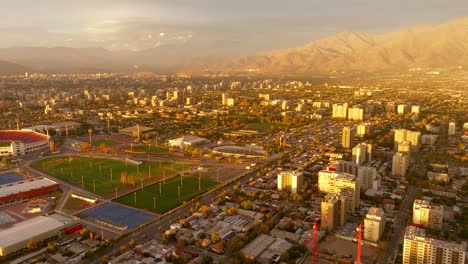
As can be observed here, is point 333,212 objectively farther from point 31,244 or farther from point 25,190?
point 25,190

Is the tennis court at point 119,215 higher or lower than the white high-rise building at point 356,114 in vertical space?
lower

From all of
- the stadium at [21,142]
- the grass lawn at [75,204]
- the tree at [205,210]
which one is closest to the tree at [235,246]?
the tree at [205,210]

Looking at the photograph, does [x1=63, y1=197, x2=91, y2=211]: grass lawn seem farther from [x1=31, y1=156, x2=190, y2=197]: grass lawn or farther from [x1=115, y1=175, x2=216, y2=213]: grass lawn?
[x1=115, y1=175, x2=216, y2=213]: grass lawn

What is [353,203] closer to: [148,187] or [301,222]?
[301,222]

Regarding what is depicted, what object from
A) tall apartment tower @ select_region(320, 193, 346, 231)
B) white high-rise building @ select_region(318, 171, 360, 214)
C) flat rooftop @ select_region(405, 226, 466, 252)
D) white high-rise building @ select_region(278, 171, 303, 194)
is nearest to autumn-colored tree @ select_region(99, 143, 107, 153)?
white high-rise building @ select_region(278, 171, 303, 194)

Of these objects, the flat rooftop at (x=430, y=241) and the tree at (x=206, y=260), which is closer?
the flat rooftop at (x=430, y=241)

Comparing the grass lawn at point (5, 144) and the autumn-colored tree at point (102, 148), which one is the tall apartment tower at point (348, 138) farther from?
the grass lawn at point (5, 144)

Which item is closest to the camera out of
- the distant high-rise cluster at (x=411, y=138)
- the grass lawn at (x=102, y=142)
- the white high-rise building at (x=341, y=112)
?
the distant high-rise cluster at (x=411, y=138)
